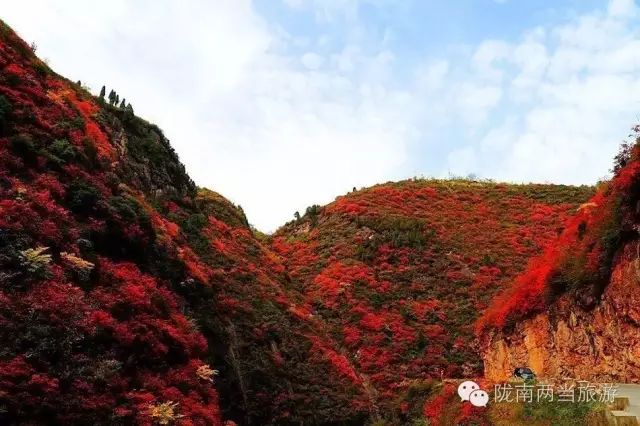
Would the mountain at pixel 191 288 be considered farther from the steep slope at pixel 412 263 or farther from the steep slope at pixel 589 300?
the steep slope at pixel 589 300

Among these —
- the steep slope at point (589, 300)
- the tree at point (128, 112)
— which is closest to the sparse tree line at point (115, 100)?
the tree at point (128, 112)

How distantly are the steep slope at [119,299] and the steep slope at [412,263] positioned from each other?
439 centimetres

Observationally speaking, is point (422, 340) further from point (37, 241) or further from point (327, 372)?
point (37, 241)

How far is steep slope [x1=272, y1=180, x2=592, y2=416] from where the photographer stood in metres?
36.6

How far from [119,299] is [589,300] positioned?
1664cm

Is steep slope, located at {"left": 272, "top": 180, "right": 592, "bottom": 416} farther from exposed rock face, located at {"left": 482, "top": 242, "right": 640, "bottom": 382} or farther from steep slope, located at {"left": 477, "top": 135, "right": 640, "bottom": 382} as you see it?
steep slope, located at {"left": 477, "top": 135, "right": 640, "bottom": 382}

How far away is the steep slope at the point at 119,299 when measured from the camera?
14008mm

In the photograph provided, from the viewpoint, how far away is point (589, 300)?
18875 mm

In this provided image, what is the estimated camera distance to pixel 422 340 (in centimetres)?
3775

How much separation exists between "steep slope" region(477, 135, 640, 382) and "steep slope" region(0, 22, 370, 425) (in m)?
11.4

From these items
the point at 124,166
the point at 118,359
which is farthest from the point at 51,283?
the point at 124,166

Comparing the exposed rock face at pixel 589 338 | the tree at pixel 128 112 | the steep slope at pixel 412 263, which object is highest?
the tree at pixel 128 112

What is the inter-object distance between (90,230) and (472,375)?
25.9 m

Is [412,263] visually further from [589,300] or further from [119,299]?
[119,299]
